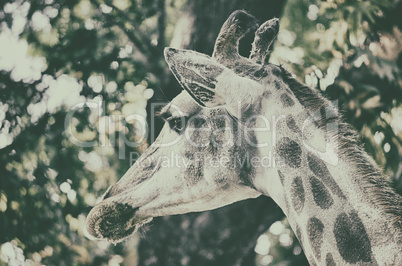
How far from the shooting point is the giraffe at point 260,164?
1.59 meters

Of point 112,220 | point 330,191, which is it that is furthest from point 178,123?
point 330,191

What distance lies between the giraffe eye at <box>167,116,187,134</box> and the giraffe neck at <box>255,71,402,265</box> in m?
0.53

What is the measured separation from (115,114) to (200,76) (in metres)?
3.07

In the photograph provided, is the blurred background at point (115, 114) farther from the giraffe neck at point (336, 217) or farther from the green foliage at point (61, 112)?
the giraffe neck at point (336, 217)

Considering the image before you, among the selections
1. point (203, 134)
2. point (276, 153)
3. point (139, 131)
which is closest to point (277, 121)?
point (276, 153)

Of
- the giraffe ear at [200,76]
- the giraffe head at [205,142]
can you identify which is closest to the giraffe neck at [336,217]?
the giraffe head at [205,142]

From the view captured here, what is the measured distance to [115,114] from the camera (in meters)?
4.75

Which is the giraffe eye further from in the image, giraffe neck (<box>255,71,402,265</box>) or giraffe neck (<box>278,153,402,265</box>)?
giraffe neck (<box>278,153,402,265</box>)

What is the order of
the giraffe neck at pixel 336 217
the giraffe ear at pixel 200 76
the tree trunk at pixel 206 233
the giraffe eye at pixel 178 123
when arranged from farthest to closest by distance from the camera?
the tree trunk at pixel 206 233 < the giraffe eye at pixel 178 123 < the giraffe ear at pixel 200 76 < the giraffe neck at pixel 336 217

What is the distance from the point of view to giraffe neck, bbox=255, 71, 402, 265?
4.99ft

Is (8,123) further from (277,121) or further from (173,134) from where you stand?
(277,121)

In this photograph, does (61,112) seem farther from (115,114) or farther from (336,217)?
(336,217)

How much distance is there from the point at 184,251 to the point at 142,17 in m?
2.77

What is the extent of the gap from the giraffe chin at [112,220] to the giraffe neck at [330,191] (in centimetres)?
79
